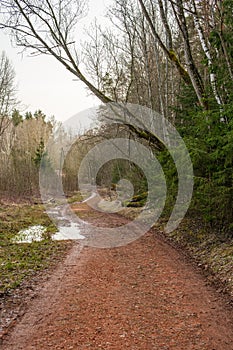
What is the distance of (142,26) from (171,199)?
8.76 m

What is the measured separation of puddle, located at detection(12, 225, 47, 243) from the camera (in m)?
10.2

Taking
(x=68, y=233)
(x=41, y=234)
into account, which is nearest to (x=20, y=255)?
(x=41, y=234)

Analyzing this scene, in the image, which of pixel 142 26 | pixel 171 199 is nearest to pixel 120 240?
pixel 171 199

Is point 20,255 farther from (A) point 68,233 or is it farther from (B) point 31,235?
(A) point 68,233

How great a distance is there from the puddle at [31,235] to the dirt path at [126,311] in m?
3.29

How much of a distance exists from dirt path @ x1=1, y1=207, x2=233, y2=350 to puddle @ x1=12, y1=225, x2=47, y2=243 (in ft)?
10.8

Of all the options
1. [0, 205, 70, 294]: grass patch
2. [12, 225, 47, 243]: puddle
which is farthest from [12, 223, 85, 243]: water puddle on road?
[0, 205, 70, 294]: grass patch

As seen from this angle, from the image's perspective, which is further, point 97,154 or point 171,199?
point 97,154

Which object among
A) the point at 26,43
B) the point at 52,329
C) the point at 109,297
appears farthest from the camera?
the point at 26,43

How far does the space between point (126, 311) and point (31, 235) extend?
23.4 ft

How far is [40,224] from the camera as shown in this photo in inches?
547

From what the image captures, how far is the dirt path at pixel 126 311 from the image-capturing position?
3.98 m

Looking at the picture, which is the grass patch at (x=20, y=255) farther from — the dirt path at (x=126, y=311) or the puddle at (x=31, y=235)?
the dirt path at (x=126, y=311)

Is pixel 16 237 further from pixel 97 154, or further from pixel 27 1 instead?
pixel 97 154
